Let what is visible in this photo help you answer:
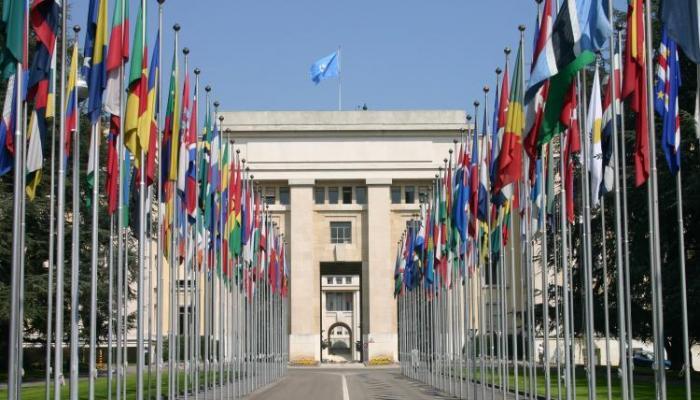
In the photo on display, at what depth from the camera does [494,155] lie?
105 feet

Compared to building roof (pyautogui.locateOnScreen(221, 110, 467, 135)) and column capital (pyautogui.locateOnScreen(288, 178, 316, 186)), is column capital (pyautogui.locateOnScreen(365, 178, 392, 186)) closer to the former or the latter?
building roof (pyautogui.locateOnScreen(221, 110, 467, 135))

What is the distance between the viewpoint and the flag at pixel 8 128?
811 inches

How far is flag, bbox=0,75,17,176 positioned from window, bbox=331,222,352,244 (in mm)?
79520

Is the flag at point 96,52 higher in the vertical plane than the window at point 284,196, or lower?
lower

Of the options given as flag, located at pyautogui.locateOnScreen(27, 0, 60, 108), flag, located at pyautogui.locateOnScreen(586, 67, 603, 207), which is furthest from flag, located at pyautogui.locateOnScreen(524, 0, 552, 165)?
flag, located at pyautogui.locateOnScreen(27, 0, 60, 108)

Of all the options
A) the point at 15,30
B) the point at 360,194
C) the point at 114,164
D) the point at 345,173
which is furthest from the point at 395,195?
the point at 15,30

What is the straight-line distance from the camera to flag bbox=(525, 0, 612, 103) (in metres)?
22.2

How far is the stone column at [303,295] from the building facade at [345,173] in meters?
0.16

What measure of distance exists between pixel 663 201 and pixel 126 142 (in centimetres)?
2556

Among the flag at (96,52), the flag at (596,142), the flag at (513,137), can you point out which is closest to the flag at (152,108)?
the flag at (96,52)

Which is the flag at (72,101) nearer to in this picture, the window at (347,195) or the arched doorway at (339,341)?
the window at (347,195)

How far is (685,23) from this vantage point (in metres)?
18.7

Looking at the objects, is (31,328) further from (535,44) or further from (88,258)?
(535,44)

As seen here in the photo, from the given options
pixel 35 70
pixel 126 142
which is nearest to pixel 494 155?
pixel 126 142
